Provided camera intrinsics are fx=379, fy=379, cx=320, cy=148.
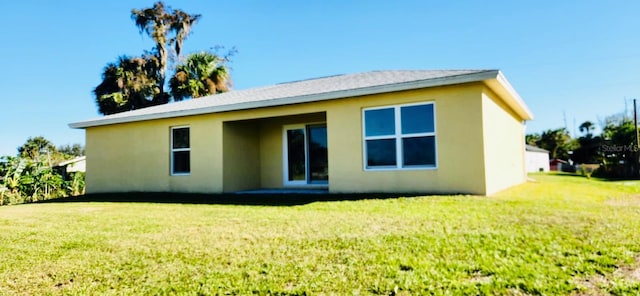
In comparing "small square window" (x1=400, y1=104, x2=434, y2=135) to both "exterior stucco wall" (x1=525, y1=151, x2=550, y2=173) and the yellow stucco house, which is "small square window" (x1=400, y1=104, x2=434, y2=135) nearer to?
the yellow stucco house

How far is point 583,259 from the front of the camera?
3562 millimetres

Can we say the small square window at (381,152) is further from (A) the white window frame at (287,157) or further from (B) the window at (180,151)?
(B) the window at (180,151)

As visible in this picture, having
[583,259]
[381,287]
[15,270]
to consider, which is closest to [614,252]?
[583,259]

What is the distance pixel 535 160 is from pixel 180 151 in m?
31.6

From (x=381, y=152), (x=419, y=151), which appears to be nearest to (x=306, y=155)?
(x=381, y=152)

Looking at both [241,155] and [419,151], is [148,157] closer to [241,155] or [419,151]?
[241,155]

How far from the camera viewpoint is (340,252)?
4.05m

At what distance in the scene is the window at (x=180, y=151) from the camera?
37.5 feet

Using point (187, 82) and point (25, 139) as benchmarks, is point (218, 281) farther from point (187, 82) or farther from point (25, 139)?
point (25, 139)

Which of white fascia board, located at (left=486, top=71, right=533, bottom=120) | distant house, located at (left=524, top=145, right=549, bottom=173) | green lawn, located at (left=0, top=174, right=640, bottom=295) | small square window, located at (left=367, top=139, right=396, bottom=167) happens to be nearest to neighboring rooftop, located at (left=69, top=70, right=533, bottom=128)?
white fascia board, located at (left=486, top=71, right=533, bottom=120)

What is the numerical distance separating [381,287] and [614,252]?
2.52 m

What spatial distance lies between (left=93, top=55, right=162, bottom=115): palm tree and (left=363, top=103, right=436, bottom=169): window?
15896mm

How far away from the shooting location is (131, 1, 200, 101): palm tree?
23703 millimetres

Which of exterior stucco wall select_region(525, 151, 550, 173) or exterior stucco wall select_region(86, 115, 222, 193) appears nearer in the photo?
exterior stucco wall select_region(86, 115, 222, 193)
